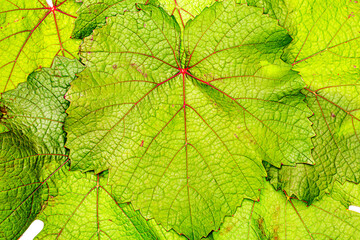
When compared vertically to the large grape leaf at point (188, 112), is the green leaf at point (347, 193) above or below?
below

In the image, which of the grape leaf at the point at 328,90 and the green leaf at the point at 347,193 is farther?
the green leaf at the point at 347,193

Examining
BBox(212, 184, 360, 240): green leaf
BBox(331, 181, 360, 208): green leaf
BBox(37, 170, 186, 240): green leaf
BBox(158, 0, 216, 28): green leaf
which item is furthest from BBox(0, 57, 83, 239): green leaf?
BBox(331, 181, 360, 208): green leaf

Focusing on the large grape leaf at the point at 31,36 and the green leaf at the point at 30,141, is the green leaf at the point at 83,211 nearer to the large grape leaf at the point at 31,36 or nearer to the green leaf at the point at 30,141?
the green leaf at the point at 30,141

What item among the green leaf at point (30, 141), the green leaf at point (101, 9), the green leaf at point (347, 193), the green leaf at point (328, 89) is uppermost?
the green leaf at point (101, 9)

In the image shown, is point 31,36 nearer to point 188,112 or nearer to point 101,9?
point 101,9

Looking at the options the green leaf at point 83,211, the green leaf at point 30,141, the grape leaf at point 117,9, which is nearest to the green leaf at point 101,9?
the grape leaf at point 117,9

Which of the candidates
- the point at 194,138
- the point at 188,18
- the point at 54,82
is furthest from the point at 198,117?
the point at 54,82

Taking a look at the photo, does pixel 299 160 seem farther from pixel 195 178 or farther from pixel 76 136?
pixel 76 136

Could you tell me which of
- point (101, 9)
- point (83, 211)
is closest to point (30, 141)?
point (83, 211)
